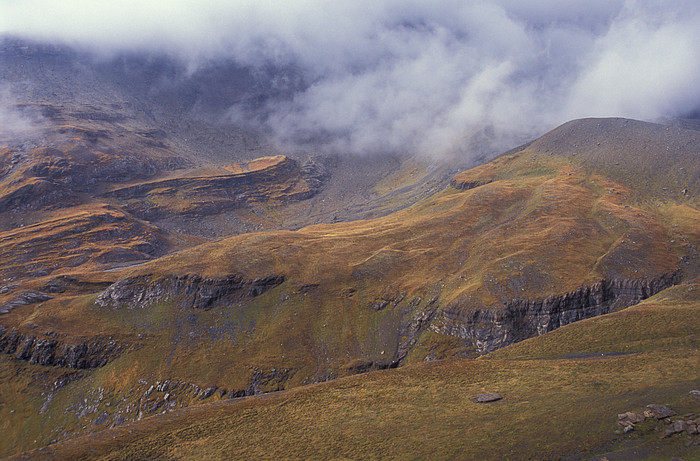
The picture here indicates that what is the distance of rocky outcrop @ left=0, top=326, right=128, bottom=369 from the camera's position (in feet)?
287

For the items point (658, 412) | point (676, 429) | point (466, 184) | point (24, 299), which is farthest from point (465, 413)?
point (466, 184)

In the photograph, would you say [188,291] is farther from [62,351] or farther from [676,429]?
[676,429]

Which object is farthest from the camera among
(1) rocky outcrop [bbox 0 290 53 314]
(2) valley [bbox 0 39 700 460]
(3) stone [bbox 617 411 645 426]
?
(1) rocky outcrop [bbox 0 290 53 314]

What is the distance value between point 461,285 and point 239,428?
59.3 metres

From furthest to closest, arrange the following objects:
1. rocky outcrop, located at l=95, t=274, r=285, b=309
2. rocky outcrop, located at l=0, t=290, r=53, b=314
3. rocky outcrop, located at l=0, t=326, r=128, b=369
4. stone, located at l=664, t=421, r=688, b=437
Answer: rocky outcrop, located at l=95, t=274, r=285, b=309
rocky outcrop, located at l=0, t=290, r=53, b=314
rocky outcrop, located at l=0, t=326, r=128, b=369
stone, located at l=664, t=421, r=688, b=437

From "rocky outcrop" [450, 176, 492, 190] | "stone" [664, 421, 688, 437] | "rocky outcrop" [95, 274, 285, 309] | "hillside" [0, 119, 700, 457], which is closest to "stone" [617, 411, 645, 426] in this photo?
"stone" [664, 421, 688, 437]

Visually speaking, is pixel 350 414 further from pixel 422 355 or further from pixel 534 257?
pixel 534 257

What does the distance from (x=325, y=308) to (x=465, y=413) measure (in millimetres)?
55723

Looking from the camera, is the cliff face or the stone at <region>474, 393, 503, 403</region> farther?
the cliff face

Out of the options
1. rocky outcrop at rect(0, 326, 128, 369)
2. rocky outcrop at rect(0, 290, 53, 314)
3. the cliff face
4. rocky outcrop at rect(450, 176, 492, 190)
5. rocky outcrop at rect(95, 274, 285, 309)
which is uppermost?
rocky outcrop at rect(450, 176, 492, 190)

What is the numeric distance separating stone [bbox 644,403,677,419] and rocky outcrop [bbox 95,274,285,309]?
79.1 m

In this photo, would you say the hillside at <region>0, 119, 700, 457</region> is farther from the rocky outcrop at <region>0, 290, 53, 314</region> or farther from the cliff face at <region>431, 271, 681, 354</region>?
the rocky outcrop at <region>0, 290, 53, 314</region>

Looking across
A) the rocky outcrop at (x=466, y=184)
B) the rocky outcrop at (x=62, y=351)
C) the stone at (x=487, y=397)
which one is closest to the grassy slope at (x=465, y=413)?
the stone at (x=487, y=397)

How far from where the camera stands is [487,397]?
45094 millimetres
